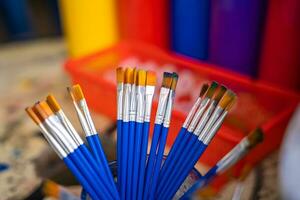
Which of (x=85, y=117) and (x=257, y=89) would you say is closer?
(x=85, y=117)

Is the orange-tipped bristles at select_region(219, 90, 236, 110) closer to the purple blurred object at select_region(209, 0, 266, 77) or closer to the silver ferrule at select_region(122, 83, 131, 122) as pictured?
the silver ferrule at select_region(122, 83, 131, 122)

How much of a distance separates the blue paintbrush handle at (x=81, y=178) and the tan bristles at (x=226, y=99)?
0.10 meters

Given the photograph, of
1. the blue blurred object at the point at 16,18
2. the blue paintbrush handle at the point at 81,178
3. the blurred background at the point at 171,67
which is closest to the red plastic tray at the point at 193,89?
the blurred background at the point at 171,67

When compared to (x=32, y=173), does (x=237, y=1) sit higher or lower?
higher

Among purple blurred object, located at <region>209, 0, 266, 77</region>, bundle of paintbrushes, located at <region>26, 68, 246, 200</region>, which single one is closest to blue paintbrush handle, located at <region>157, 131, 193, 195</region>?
bundle of paintbrushes, located at <region>26, 68, 246, 200</region>

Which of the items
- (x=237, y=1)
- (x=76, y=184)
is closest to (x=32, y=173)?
(x=76, y=184)

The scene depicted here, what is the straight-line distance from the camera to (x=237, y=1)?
0.42 meters

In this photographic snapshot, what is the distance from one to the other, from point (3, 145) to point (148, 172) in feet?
0.68

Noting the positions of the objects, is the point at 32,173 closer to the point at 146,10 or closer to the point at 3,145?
the point at 3,145

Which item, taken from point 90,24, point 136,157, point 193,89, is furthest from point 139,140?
point 90,24

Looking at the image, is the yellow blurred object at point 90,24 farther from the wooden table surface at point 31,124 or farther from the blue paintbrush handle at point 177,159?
the blue paintbrush handle at point 177,159

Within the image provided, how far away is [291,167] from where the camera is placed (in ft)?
0.75

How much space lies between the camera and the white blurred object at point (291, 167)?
221 millimetres

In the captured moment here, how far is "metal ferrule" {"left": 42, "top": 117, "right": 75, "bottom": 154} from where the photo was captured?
0.24 meters
